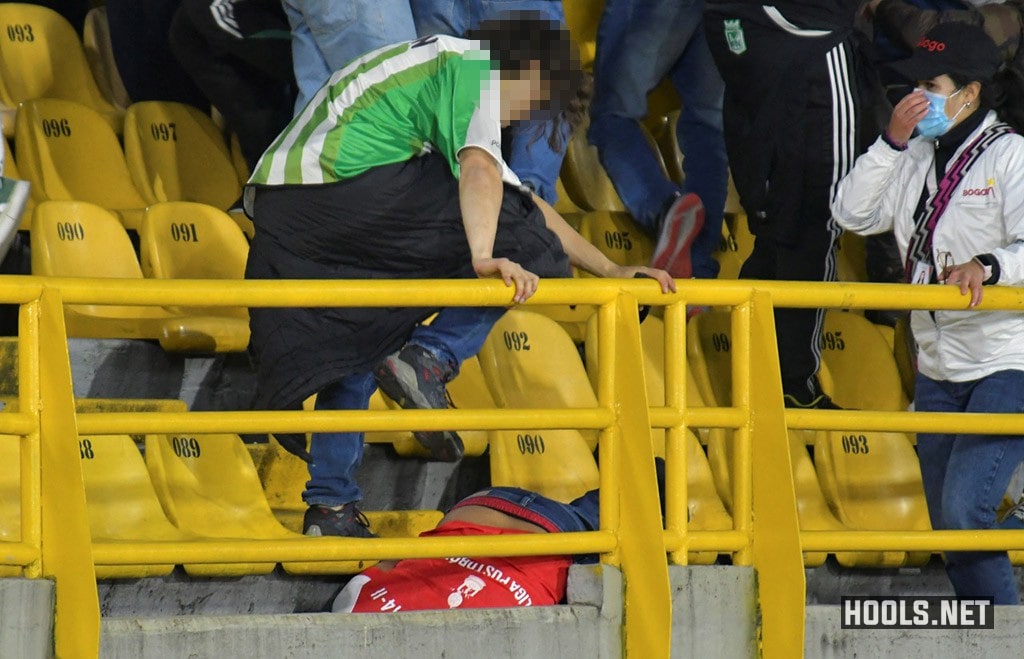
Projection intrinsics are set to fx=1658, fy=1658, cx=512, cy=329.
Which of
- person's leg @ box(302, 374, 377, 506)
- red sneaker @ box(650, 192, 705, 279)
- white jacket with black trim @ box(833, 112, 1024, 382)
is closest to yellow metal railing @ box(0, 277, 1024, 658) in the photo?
white jacket with black trim @ box(833, 112, 1024, 382)

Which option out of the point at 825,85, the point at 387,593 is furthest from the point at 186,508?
the point at 825,85

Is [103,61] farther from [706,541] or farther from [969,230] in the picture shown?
[706,541]

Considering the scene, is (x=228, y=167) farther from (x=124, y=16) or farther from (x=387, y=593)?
(x=387, y=593)

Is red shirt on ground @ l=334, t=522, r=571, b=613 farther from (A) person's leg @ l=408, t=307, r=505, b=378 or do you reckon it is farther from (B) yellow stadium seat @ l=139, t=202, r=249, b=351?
(B) yellow stadium seat @ l=139, t=202, r=249, b=351

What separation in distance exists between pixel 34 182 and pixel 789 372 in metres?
2.65

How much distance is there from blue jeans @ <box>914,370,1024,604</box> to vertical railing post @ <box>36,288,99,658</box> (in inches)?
83.5

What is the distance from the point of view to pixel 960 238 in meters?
4.23

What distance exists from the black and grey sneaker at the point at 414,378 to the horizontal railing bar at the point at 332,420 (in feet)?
1.12

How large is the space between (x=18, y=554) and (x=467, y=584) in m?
1.03

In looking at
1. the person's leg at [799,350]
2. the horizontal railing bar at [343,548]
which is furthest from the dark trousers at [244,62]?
the horizontal railing bar at [343,548]

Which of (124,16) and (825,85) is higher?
(124,16)

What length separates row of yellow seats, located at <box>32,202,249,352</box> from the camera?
482 cm

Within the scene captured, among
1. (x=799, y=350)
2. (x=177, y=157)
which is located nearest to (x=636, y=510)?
(x=799, y=350)

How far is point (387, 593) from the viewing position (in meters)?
3.77
